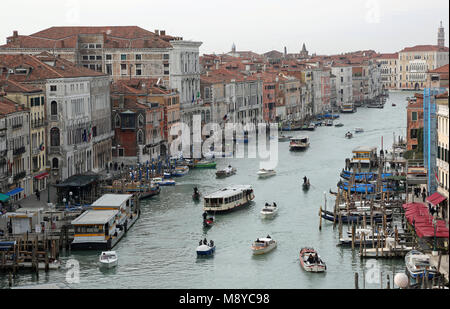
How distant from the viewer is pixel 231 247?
17.7 m

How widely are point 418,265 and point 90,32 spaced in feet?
77.1

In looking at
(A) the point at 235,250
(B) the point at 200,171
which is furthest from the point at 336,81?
(A) the point at 235,250

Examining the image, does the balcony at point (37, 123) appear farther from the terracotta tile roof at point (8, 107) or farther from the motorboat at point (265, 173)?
the motorboat at point (265, 173)

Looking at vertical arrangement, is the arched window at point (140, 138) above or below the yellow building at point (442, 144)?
below

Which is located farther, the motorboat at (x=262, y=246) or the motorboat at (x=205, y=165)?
the motorboat at (x=205, y=165)

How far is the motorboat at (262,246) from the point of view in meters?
17.0

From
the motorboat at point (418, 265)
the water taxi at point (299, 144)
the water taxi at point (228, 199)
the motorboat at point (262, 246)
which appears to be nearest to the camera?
the motorboat at point (418, 265)

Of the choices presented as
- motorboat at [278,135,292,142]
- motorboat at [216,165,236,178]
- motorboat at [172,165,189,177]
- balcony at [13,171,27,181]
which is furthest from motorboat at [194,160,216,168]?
motorboat at [278,135,292,142]

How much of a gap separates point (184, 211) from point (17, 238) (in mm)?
5319

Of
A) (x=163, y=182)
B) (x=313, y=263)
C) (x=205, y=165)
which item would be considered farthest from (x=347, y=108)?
(x=313, y=263)

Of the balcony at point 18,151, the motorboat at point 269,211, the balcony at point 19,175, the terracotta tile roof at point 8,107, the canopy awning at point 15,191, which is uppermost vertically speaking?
the terracotta tile roof at point 8,107

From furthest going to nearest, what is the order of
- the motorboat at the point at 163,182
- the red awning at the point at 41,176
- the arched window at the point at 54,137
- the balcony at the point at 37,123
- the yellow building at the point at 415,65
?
the yellow building at the point at 415,65 → the motorboat at the point at 163,182 → the arched window at the point at 54,137 → the balcony at the point at 37,123 → the red awning at the point at 41,176

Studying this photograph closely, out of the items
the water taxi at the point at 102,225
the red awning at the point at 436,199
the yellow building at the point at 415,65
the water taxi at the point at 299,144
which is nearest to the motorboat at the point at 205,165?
the water taxi at the point at 299,144

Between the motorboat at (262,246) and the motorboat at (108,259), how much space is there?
7.60 feet
